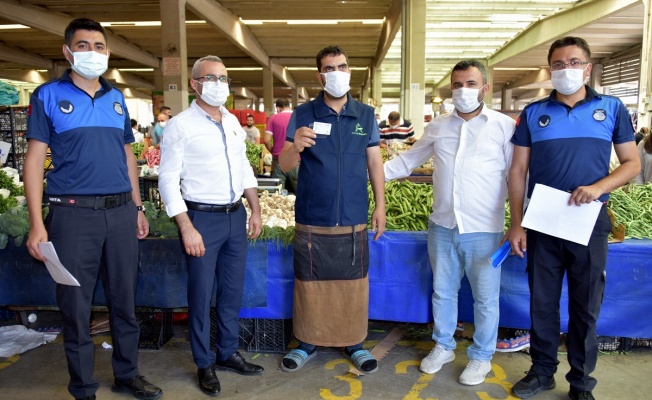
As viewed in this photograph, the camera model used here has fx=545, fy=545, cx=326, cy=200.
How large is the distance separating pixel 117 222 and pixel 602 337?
3516 millimetres

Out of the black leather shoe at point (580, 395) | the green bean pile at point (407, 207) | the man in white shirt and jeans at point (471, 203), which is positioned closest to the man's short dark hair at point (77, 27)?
the man in white shirt and jeans at point (471, 203)

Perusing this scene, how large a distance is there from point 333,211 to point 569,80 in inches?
61.7

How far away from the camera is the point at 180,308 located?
4.20 meters

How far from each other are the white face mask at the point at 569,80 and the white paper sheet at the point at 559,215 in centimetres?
56

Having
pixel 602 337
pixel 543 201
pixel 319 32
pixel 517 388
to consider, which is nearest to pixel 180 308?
pixel 517 388

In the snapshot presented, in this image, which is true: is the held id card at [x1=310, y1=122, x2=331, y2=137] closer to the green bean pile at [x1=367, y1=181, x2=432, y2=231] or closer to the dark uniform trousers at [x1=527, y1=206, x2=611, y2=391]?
the green bean pile at [x1=367, y1=181, x2=432, y2=231]

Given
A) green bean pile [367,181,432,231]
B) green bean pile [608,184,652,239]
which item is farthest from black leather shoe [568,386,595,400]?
green bean pile [367,181,432,231]

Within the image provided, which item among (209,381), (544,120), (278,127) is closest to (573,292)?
(544,120)

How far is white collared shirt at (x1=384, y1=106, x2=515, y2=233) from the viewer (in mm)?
3389

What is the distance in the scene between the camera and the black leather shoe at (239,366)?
3664 mm

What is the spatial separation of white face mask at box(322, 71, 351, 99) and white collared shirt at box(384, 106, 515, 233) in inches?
29.6

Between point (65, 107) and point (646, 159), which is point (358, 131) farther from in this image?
point (646, 159)

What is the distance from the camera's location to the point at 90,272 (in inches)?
120

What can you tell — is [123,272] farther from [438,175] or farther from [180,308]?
[438,175]
